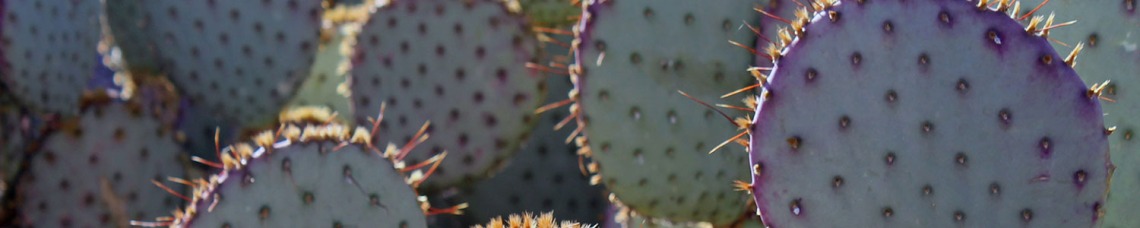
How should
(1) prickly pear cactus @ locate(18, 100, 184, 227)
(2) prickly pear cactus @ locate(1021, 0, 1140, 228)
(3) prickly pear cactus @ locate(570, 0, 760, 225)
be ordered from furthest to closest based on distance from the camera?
(1) prickly pear cactus @ locate(18, 100, 184, 227), (3) prickly pear cactus @ locate(570, 0, 760, 225), (2) prickly pear cactus @ locate(1021, 0, 1140, 228)

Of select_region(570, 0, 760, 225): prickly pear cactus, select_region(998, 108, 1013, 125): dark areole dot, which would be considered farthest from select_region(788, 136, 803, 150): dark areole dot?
select_region(570, 0, 760, 225): prickly pear cactus

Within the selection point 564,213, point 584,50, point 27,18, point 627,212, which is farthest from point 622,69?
point 27,18

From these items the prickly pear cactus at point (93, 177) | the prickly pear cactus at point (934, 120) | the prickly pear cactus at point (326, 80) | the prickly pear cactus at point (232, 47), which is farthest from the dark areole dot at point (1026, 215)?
the prickly pear cactus at point (326, 80)

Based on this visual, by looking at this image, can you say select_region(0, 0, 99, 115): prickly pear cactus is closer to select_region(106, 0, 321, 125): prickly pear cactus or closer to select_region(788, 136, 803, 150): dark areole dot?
select_region(106, 0, 321, 125): prickly pear cactus

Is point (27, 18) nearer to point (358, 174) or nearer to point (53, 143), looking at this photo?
point (53, 143)

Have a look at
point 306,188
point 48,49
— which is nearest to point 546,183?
point 48,49

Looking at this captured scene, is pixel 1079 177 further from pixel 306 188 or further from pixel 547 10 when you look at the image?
pixel 547 10
